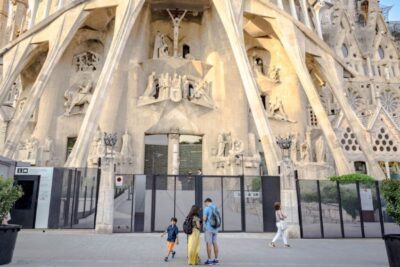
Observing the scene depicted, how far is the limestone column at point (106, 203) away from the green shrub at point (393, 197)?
8.67 m

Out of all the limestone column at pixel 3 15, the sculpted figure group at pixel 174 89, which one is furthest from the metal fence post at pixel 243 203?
the limestone column at pixel 3 15

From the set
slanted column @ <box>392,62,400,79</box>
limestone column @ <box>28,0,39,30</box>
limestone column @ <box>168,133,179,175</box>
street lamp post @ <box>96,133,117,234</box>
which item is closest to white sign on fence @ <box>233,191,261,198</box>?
street lamp post @ <box>96,133,117,234</box>

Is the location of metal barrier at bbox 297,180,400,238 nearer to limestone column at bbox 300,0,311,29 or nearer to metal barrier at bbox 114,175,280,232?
metal barrier at bbox 114,175,280,232

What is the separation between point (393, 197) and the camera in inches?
229

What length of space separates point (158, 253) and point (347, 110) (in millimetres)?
18114

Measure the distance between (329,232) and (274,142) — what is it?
→ 6971mm

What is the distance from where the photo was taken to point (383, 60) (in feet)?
108

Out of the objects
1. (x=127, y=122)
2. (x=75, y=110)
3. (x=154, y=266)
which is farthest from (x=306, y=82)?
(x=154, y=266)

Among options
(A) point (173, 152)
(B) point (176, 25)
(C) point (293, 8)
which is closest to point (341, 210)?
(A) point (173, 152)

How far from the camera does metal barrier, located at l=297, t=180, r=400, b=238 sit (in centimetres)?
1133

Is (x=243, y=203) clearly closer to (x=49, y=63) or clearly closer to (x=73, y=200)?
(x=73, y=200)

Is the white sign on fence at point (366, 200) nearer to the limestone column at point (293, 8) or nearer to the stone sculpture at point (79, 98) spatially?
the limestone column at point (293, 8)

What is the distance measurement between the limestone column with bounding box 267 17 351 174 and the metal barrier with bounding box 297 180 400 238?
7598 mm

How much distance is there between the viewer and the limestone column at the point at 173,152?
2161 centimetres
